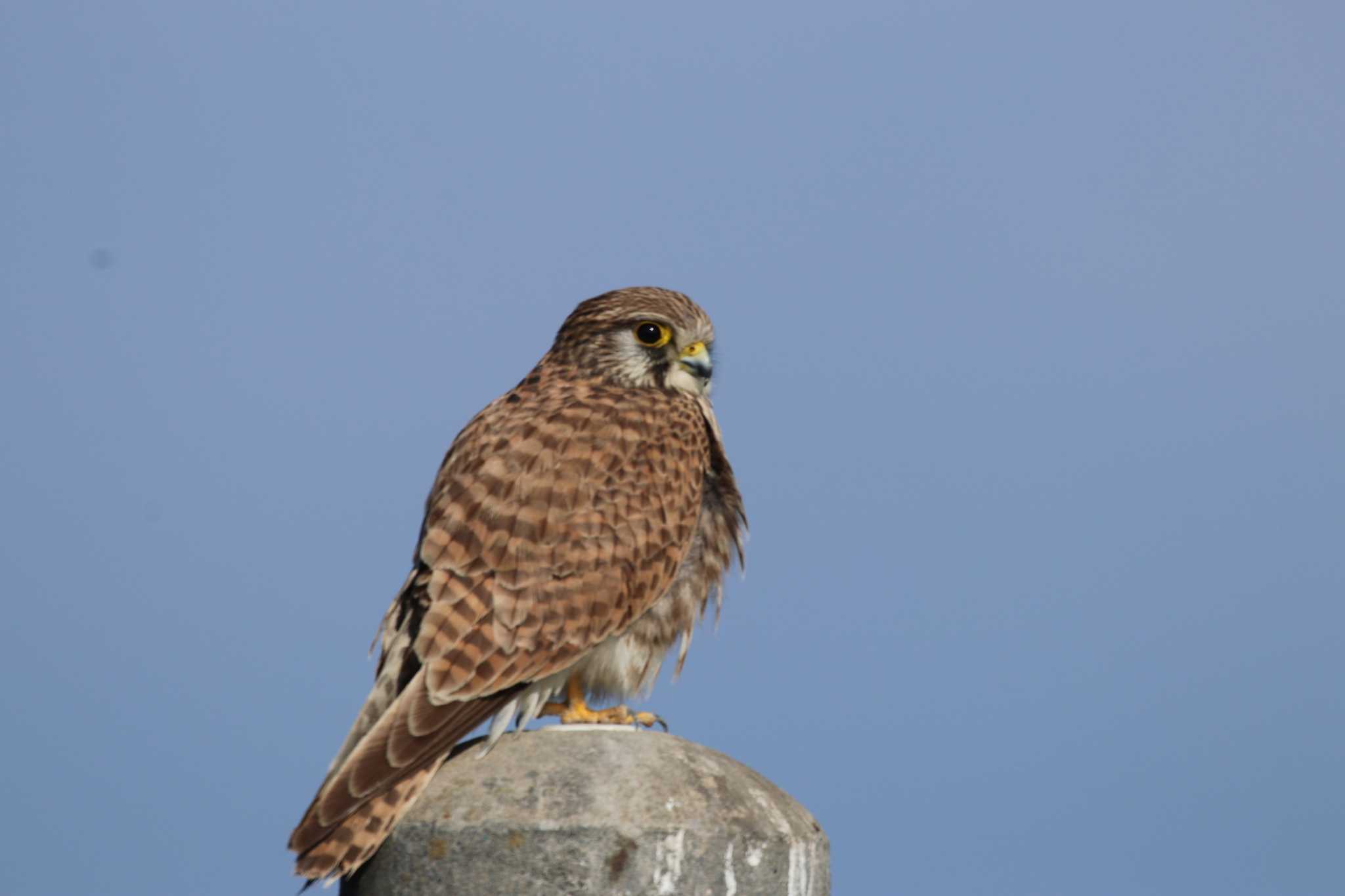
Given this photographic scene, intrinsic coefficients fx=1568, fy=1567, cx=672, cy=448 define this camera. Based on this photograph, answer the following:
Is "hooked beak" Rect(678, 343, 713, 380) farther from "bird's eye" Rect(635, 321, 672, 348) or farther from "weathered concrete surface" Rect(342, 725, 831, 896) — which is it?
"weathered concrete surface" Rect(342, 725, 831, 896)

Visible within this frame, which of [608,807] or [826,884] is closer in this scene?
[608,807]

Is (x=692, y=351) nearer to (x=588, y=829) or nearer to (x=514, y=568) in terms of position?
(x=514, y=568)

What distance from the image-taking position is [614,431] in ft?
19.8

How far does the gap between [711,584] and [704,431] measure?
627mm

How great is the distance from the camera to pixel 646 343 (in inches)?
257

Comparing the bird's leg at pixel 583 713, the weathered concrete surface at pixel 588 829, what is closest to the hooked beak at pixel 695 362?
the bird's leg at pixel 583 713

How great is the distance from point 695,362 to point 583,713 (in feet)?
5.22

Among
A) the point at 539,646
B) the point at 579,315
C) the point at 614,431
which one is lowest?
the point at 539,646

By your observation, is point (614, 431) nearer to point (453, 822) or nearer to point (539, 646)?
point (539, 646)

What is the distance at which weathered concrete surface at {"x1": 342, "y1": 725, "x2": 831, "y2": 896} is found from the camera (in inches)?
187

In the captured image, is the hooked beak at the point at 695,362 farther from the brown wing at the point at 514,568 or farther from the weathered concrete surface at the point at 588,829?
the weathered concrete surface at the point at 588,829

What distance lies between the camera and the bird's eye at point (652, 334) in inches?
256

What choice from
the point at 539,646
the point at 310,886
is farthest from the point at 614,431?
the point at 310,886

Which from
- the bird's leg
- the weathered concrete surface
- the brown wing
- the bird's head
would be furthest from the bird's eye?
the weathered concrete surface
